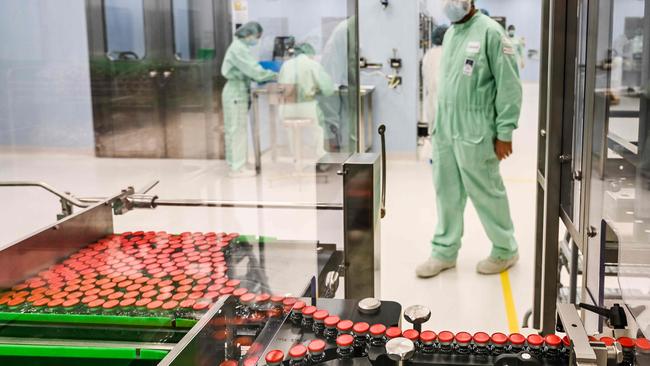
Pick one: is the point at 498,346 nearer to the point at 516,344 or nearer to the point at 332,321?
the point at 516,344

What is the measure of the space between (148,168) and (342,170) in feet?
14.9

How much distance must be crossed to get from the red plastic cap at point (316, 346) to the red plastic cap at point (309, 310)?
14cm

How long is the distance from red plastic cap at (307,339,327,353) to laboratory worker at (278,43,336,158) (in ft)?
13.0

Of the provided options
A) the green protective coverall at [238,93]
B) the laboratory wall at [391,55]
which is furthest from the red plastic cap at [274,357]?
the laboratory wall at [391,55]

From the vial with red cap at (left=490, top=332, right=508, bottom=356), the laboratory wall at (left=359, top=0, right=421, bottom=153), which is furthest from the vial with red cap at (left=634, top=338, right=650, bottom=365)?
the laboratory wall at (left=359, top=0, right=421, bottom=153)

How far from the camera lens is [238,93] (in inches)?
223

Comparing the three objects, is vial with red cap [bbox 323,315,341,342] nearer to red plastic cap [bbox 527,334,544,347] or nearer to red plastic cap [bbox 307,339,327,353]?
red plastic cap [bbox 307,339,327,353]

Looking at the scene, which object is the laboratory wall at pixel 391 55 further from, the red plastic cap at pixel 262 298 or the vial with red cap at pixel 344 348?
the vial with red cap at pixel 344 348

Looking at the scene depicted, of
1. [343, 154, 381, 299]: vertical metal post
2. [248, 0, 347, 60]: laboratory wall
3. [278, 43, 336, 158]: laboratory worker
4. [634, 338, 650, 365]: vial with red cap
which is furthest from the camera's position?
[278, 43, 336, 158]: laboratory worker

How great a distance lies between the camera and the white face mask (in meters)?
3.44

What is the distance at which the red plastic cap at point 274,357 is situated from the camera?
1263 mm

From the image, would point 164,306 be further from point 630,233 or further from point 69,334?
point 630,233

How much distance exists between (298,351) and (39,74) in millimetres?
4120

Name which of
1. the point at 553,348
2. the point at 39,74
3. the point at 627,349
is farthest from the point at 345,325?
the point at 39,74
